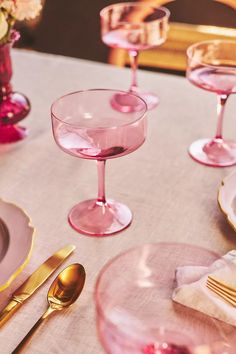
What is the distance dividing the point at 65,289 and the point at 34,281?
0.15 feet

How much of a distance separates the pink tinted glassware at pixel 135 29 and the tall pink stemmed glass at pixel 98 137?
9.5 inches

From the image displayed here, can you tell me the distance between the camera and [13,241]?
72 centimetres

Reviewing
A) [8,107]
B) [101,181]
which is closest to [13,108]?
[8,107]

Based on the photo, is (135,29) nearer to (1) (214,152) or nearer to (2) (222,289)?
(1) (214,152)

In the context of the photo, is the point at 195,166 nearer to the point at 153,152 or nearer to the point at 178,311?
the point at 153,152

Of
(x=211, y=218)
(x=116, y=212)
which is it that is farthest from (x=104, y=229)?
(x=211, y=218)

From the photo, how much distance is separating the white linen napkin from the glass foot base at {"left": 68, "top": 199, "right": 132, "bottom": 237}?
0.19 metres

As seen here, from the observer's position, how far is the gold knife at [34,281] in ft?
2.10

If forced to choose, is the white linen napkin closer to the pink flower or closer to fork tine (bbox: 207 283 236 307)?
fork tine (bbox: 207 283 236 307)

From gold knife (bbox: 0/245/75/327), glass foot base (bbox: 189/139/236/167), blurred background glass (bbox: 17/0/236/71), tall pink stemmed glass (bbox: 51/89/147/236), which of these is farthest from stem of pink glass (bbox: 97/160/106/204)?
blurred background glass (bbox: 17/0/236/71)

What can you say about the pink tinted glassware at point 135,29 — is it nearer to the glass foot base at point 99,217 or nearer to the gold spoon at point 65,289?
the glass foot base at point 99,217

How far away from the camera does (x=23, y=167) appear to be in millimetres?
934

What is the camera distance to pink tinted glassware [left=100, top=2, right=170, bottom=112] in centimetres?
114

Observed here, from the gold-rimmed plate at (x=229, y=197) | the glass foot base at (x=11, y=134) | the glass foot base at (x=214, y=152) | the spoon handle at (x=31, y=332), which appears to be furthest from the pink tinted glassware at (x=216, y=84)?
the spoon handle at (x=31, y=332)
